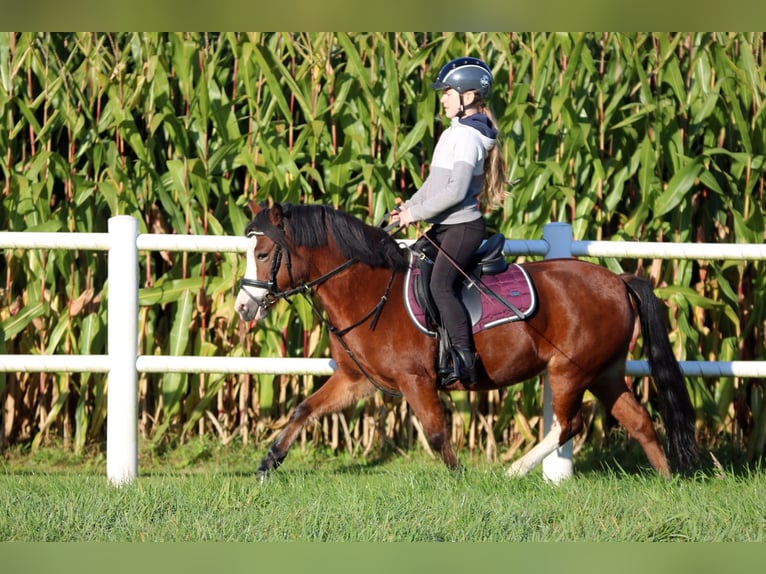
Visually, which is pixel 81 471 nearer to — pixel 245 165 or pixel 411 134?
pixel 245 165

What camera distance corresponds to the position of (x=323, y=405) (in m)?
5.90

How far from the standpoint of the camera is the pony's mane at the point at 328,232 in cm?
539

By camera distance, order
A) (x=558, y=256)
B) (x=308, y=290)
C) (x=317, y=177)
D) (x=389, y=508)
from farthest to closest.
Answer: (x=317, y=177)
(x=558, y=256)
(x=308, y=290)
(x=389, y=508)

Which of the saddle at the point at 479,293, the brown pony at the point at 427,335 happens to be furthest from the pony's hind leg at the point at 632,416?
the saddle at the point at 479,293

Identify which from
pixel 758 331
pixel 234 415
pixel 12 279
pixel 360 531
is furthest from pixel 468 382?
pixel 12 279

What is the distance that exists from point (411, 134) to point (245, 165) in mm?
1265

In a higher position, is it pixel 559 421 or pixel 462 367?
pixel 462 367

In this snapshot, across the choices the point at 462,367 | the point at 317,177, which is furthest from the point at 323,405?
the point at 317,177

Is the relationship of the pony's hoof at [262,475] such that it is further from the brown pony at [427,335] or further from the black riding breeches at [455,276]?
the black riding breeches at [455,276]

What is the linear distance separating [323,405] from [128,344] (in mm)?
1312

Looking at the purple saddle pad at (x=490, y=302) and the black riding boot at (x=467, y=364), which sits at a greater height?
the purple saddle pad at (x=490, y=302)

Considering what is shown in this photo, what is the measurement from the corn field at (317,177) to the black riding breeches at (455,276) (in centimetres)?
159

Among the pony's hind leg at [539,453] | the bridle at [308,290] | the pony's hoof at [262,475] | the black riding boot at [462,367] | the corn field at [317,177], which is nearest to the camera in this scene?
the bridle at [308,290]

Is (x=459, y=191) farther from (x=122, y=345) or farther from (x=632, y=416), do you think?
(x=122, y=345)
